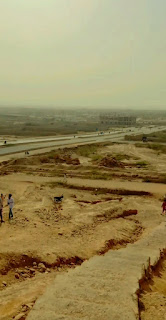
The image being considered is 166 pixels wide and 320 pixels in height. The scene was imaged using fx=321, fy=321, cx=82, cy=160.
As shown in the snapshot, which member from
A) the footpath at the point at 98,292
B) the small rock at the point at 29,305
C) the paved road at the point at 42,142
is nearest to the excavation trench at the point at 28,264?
the footpath at the point at 98,292

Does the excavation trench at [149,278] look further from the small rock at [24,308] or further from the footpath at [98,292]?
the small rock at [24,308]

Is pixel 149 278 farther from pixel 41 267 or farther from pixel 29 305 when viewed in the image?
pixel 29 305

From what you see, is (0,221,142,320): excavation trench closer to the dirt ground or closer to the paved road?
the dirt ground

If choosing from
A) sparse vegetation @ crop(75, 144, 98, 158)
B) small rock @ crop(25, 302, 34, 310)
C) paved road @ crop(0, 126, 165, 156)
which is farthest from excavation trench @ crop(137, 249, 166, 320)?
paved road @ crop(0, 126, 165, 156)

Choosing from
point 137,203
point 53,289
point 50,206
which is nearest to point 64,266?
point 53,289

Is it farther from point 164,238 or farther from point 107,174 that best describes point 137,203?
point 107,174

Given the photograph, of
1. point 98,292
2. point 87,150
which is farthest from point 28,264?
point 87,150
